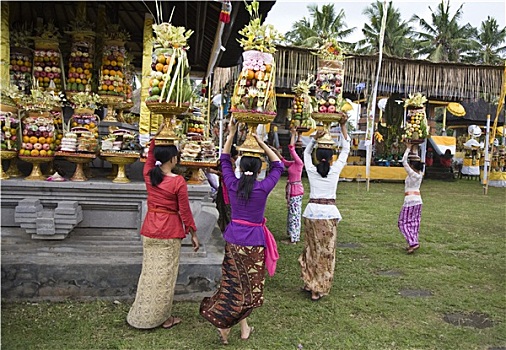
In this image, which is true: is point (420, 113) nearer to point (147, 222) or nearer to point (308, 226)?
point (308, 226)

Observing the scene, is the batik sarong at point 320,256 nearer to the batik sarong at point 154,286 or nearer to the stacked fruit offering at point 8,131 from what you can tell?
the batik sarong at point 154,286

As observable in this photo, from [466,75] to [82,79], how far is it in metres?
14.2

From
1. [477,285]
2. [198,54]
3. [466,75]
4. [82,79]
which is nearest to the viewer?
[477,285]

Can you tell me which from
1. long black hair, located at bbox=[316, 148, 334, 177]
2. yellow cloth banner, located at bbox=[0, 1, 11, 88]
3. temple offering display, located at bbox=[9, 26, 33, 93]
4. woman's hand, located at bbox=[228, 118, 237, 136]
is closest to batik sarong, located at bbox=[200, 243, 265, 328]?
woman's hand, located at bbox=[228, 118, 237, 136]

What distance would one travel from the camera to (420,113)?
7527 millimetres

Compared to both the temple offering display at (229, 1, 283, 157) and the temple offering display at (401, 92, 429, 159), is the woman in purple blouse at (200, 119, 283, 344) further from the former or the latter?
the temple offering display at (401, 92, 429, 159)

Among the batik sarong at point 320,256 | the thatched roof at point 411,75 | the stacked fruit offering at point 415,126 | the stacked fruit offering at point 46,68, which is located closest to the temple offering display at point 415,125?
the stacked fruit offering at point 415,126

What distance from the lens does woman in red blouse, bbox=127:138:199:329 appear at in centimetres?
364

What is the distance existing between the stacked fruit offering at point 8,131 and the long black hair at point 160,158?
195 cm

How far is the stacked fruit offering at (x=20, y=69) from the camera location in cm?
569

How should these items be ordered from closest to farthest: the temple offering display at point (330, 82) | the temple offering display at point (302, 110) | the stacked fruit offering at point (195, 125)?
the temple offering display at point (330, 82)
the stacked fruit offering at point (195, 125)
the temple offering display at point (302, 110)

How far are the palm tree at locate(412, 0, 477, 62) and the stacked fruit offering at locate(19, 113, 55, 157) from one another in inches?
1195

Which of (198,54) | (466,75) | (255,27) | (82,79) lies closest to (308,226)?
(255,27)

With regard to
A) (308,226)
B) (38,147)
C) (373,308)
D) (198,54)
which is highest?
(198,54)
